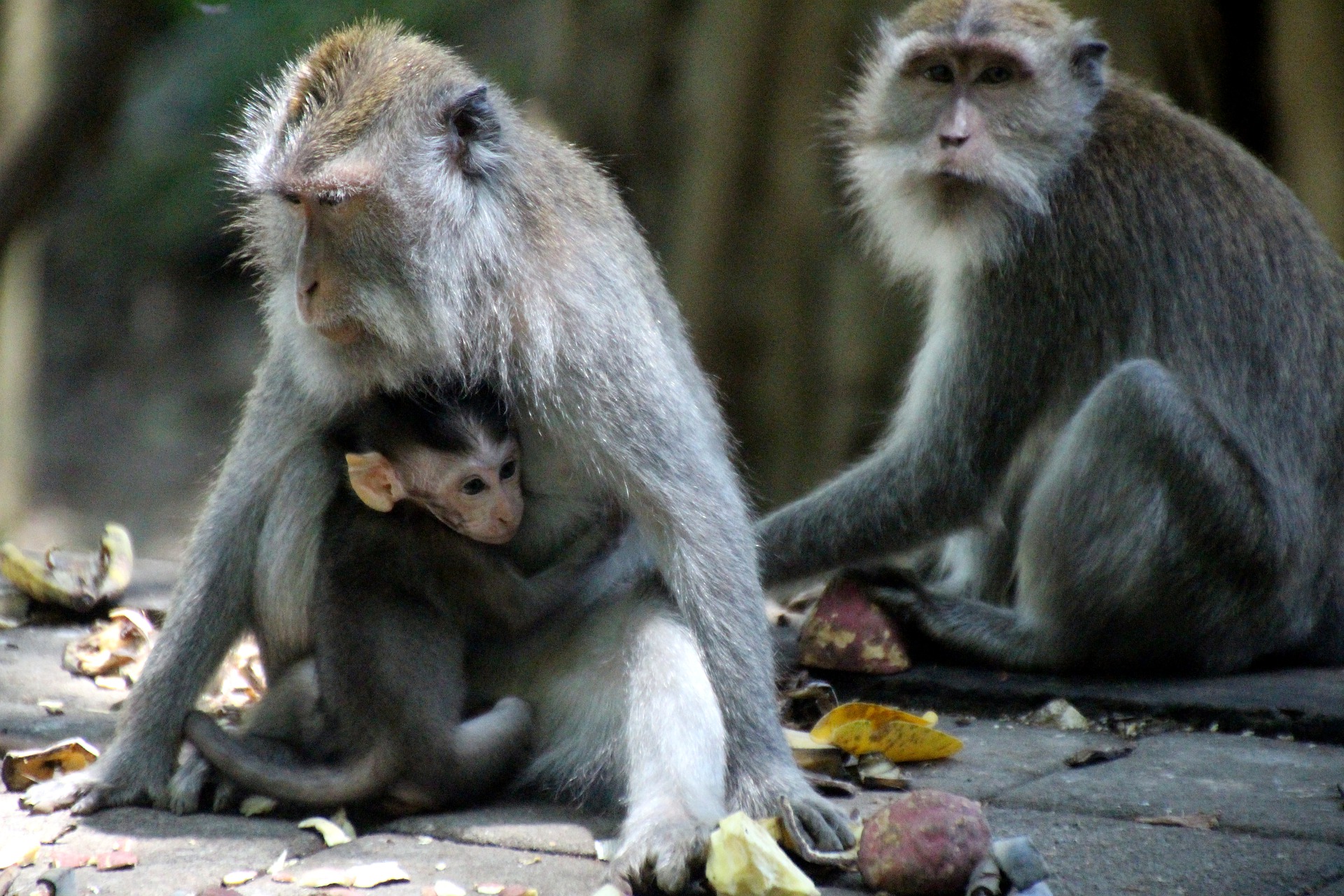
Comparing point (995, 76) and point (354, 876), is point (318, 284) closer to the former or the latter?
point (354, 876)

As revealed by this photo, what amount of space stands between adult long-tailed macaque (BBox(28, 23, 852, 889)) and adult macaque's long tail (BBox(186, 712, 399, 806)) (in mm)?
157

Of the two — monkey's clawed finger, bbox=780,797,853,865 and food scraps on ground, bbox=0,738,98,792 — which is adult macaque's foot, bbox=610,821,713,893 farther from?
food scraps on ground, bbox=0,738,98,792

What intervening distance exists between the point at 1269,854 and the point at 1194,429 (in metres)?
1.72

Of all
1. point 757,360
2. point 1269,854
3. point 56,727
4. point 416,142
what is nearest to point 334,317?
point 416,142

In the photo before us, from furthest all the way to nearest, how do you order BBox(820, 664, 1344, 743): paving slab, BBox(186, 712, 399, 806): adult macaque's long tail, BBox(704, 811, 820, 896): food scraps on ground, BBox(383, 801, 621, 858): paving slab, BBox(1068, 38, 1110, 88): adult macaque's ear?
BBox(1068, 38, 1110, 88): adult macaque's ear
BBox(820, 664, 1344, 743): paving slab
BBox(186, 712, 399, 806): adult macaque's long tail
BBox(383, 801, 621, 858): paving slab
BBox(704, 811, 820, 896): food scraps on ground

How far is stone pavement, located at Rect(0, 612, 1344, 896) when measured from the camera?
130 inches

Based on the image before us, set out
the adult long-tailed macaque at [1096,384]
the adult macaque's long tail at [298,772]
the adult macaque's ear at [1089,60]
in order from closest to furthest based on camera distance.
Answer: the adult macaque's long tail at [298,772]
the adult long-tailed macaque at [1096,384]
the adult macaque's ear at [1089,60]

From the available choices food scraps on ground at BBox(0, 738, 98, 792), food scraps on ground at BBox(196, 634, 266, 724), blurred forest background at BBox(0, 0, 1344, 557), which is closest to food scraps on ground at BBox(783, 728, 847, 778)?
food scraps on ground at BBox(196, 634, 266, 724)

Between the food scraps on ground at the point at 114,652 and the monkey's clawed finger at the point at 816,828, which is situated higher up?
the monkey's clawed finger at the point at 816,828

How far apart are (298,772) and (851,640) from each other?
195 centimetres

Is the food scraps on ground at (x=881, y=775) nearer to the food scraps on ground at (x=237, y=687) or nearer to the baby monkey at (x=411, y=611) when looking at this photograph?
the baby monkey at (x=411, y=611)

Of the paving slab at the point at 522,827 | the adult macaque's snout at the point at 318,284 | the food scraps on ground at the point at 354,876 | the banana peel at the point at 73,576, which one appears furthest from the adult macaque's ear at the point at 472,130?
the banana peel at the point at 73,576

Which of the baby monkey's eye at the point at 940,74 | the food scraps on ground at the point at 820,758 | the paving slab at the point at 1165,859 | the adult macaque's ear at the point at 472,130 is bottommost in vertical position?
the food scraps on ground at the point at 820,758

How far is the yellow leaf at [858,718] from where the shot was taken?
4.21 m
